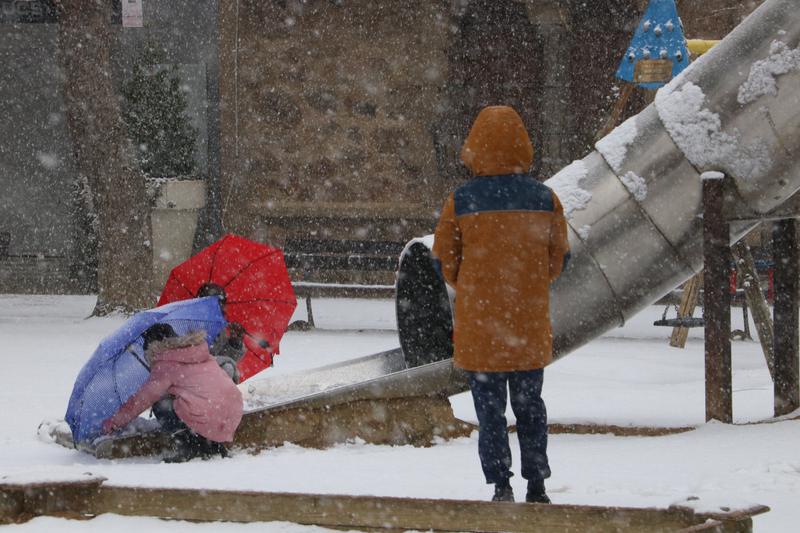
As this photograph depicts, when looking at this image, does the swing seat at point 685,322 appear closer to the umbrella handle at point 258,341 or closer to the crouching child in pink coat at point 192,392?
the umbrella handle at point 258,341

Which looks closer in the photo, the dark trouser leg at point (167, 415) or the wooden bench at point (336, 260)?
the dark trouser leg at point (167, 415)

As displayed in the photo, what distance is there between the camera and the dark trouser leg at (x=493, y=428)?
432cm

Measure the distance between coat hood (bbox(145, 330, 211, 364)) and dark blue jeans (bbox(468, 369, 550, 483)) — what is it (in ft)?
5.24

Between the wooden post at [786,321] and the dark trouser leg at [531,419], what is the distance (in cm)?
230

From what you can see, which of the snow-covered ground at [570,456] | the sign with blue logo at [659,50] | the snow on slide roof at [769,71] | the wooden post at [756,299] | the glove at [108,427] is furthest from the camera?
the sign with blue logo at [659,50]

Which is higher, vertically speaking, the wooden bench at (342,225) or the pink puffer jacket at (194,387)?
the pink puffer jacket at (194,387)

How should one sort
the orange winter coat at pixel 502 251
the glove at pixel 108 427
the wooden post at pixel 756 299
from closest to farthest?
the orange winter coat at pixel 502 251, the glove at pixel 108 427, the wooden post at pixel 756 299

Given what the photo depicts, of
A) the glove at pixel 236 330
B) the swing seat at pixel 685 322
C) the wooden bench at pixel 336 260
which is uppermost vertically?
the glove at pixel 236 330

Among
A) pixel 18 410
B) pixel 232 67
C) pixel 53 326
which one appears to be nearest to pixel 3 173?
pixel 232 67

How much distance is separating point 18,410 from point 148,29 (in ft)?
27.6

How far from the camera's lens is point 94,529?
400 centimetres

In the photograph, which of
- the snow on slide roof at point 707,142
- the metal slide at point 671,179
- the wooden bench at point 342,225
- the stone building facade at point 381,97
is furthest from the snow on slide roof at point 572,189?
the stone building facade at point 381,97

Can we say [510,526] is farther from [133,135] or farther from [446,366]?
[133,135]

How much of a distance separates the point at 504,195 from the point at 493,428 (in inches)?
32.9
